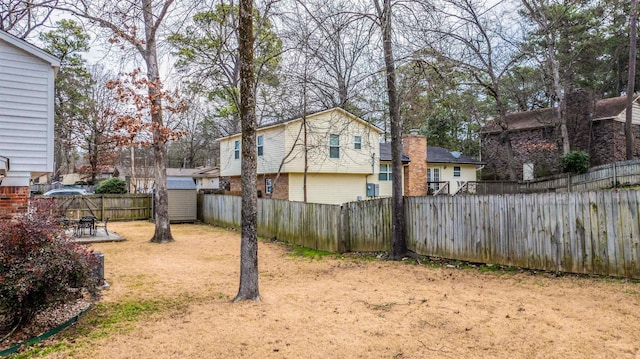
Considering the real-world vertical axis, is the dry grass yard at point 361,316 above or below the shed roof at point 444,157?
below

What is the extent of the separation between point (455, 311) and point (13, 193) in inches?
371

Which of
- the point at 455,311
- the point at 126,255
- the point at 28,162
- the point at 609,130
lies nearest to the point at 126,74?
the point at 28,162

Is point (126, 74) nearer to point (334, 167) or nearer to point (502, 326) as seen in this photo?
point (334, 167)

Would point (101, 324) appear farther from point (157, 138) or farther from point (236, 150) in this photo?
point (236, 150)

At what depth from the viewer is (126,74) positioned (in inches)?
500

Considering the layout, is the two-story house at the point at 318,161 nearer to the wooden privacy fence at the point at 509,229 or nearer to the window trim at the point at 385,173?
the window trim at the point at 385,173

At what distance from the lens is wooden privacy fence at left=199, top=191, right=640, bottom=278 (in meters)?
6.44

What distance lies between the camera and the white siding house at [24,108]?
8352 millimetres

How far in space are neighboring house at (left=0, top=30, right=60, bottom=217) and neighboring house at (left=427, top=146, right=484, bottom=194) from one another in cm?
2090

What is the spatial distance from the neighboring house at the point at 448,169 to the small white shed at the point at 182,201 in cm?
1469

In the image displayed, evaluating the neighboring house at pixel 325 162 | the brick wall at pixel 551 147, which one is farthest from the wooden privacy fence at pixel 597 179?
the neighboring house at pixel 325 162

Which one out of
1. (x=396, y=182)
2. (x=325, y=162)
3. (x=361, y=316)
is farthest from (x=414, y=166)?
(x=361, y=316)

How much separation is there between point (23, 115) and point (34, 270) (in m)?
6.21

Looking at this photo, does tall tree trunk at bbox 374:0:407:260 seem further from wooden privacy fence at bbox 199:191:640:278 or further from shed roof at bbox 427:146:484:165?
shed roof at bbox 427:146:484:165
